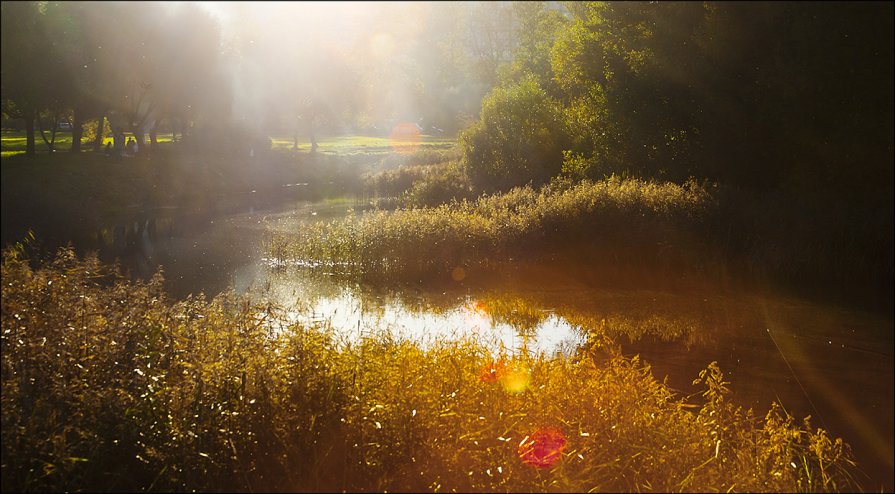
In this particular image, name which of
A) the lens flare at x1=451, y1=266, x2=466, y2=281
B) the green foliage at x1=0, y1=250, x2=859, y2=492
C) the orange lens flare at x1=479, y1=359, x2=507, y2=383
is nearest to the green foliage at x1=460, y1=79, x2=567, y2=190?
the lens flare at x1=451, y1=266, x2=466, y2=281

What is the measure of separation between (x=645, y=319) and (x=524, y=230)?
6.87m

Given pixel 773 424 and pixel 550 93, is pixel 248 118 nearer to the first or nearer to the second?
pixel 550 93

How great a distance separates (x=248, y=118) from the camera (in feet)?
210

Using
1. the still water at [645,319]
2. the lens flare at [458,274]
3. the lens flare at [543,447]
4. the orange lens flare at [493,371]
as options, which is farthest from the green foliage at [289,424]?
the lens flare at [458,274]

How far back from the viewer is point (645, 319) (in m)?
15.9

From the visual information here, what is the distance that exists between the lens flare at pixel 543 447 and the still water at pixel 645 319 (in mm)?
2654

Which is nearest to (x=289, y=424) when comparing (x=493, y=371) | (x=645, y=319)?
(x=493, y=371)

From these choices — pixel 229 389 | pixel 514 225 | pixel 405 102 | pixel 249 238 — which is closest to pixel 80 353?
pixel 229 389

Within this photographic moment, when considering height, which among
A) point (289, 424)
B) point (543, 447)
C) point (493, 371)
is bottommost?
point (543, 447)

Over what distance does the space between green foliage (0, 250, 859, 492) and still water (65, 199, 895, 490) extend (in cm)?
162

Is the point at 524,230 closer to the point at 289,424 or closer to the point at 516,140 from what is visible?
the point at 289,424

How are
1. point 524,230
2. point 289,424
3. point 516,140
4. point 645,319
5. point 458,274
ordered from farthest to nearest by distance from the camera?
1. point 516,140
2. point 524,230
3. point 458,274
4. point 645,319
5. point 289,424

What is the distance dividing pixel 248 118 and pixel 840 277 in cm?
5546

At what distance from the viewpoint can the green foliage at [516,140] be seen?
35250 millimetres
